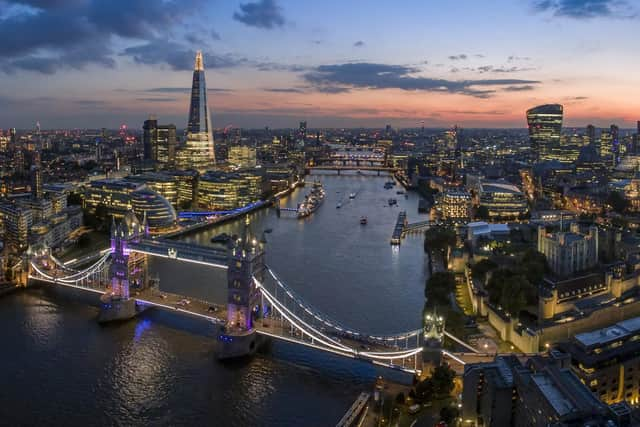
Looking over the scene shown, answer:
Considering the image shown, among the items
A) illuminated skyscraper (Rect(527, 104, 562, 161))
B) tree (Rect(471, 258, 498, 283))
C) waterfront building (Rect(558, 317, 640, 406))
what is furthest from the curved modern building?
illuminated skyscraper (Rect(527, 104, 562, 161))

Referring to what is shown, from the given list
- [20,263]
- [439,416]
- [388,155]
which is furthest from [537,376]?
[388,155]

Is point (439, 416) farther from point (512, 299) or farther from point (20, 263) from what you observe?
point (20, 263)

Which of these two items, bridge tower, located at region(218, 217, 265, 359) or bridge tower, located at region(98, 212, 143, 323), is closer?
bridge tower, located at region(218, 217, 265, 359)

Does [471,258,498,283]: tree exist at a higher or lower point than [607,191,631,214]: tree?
lower

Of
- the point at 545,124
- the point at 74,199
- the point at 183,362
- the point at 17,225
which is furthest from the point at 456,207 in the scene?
the point at 545,124

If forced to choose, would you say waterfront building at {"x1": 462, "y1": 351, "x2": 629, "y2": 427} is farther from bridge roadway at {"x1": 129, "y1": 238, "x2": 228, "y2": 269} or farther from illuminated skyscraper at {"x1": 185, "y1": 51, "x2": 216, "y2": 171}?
illuminated skyscraper at {"x1": 185, "y1": 51, "x2": 216, "y2": 171}

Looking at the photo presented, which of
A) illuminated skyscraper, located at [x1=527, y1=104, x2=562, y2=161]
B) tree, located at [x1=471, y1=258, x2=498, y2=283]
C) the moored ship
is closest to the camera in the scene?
tree, located at [x1=471, y1=258, x2=498, y2=283]

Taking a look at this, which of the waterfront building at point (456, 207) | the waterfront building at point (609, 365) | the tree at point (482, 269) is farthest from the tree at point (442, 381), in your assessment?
the waterfront building at point (456, 207)
